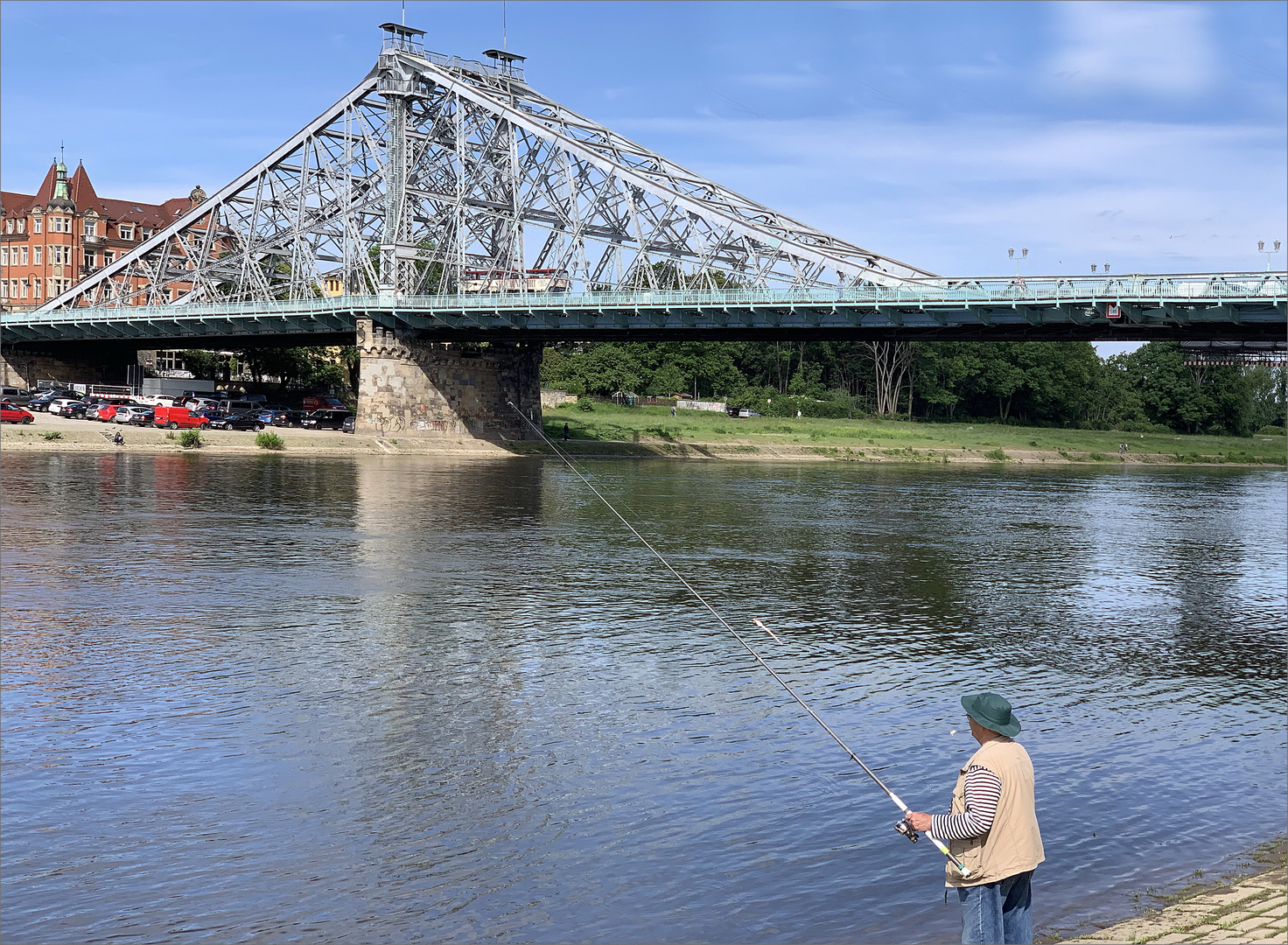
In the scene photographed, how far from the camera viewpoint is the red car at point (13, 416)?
6650cm

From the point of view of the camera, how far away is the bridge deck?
51.2 metres

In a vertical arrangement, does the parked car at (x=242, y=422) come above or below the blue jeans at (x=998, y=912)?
above

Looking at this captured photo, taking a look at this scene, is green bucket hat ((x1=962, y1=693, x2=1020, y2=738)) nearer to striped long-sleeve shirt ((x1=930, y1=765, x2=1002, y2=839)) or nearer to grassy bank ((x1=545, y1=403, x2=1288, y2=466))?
striped long-sleeve shirt ((x1=930, y1=765, x2=1002, y2=839))

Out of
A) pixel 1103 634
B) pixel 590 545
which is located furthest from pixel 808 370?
pixel 1103 634

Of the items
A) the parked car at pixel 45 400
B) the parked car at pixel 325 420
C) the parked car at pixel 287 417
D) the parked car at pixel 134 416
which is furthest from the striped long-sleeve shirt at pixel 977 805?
the parked car at pixel 45 400

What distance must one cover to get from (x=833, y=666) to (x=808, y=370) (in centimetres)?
11180

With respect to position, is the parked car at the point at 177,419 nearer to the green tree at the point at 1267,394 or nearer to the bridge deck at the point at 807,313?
the bridge deck at the point at 807,313

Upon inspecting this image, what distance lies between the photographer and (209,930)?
9.87 meters

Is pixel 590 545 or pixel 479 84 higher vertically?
pixel 479 84

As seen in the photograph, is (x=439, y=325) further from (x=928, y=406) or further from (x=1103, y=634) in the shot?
(x=928, y=406)

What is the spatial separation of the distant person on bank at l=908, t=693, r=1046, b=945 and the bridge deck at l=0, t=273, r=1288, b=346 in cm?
4414

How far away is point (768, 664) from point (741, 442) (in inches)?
2590

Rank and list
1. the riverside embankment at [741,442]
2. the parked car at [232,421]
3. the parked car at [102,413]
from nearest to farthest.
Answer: the riverside embankment at [741,442], the parked car at [102,413], the parked car at [232,421]

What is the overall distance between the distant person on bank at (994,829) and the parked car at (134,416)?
2800 inches
